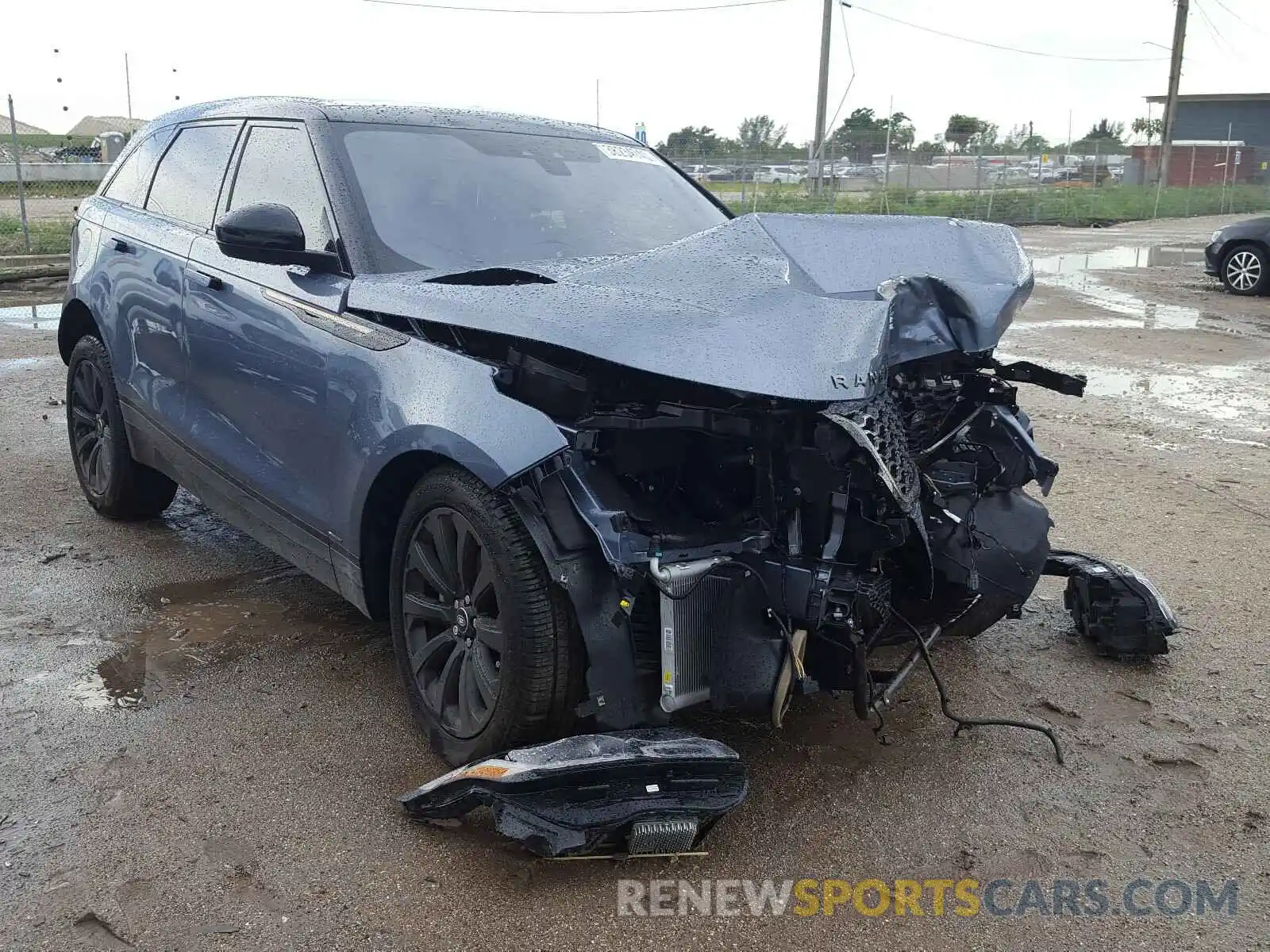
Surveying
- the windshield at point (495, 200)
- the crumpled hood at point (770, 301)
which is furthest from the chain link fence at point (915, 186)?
the crumpled hood at point (770, 301)

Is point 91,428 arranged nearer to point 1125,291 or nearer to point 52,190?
point 1125,291

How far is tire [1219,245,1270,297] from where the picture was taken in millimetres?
13797

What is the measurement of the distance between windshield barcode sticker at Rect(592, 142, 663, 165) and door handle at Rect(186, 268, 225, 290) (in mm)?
1561

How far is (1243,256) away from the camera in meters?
14.0

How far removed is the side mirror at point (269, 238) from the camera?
3320mm

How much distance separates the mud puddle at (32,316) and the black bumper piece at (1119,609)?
977 centimetres

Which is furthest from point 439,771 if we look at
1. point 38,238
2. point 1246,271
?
point 38,238

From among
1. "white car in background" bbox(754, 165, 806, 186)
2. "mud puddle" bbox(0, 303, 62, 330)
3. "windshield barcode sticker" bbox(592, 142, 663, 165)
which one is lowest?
"mud puddle" bbox(0, 303, 62, 330)

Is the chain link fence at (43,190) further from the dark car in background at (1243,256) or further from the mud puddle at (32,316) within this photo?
the dark car in background at (1243,256)

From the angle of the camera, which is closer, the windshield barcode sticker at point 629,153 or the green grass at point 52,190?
the windshield barcode sticker at point 629,153

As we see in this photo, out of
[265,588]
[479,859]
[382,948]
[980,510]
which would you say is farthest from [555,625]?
[265,588]

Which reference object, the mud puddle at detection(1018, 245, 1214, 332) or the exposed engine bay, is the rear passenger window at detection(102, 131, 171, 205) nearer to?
the exposed engine bay

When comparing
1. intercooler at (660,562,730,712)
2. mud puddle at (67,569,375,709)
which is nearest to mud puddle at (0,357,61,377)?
mud puddle at (67,569,375,709)

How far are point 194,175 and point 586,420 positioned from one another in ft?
8.68
